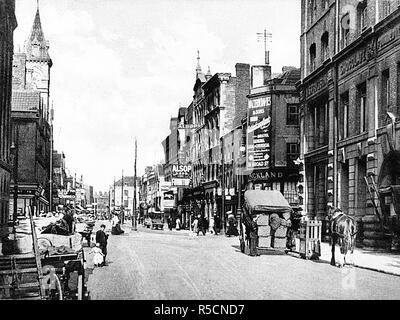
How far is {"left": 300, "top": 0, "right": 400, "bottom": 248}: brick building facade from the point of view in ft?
68.5

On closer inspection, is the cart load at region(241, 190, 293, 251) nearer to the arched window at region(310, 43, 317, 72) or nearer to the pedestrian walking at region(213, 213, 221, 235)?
the arched window at region(310, 43, 317, 72)

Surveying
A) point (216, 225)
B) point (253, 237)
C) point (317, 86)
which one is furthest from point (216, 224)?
point (253, 237)

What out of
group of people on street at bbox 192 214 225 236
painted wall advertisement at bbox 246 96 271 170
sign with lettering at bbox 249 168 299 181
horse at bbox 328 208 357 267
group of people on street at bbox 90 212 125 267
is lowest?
group of people on street at bbox 192 214 225 236

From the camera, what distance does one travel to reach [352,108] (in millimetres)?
25016

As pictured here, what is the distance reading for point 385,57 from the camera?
2152 cm

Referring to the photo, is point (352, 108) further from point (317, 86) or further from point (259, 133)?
point (259, 133)

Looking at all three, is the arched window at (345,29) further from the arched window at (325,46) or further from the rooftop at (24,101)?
the rooftop at (24,101)

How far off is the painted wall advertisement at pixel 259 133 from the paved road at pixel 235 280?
735 inches

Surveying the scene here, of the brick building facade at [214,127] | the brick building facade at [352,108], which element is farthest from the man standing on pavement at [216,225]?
the brick building facade at [352,108]

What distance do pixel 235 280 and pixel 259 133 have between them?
26.2 meters

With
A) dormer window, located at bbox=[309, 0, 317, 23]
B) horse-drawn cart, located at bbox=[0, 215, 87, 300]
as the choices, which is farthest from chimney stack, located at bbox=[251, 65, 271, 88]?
horse-drawn cart, located at bbox=[0, 215, 87, 300]

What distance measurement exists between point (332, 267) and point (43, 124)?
45352 mm

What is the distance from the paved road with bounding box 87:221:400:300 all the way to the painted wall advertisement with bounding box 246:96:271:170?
18.7 m

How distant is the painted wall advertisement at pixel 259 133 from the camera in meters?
39.1
